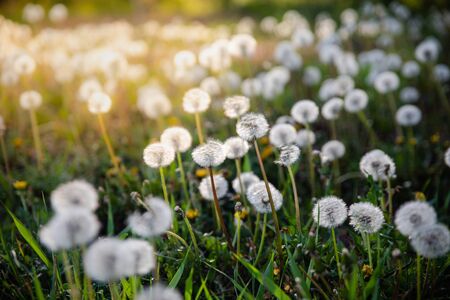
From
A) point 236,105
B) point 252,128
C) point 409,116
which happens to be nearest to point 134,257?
point 252,128

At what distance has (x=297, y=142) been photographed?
2828 millimetres

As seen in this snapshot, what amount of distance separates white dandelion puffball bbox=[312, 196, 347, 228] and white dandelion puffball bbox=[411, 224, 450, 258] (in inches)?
12.5

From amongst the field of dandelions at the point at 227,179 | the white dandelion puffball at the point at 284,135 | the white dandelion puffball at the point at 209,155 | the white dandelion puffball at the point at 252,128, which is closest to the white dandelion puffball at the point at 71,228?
the field of dandelions at the point at 227,179

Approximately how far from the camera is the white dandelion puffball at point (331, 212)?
1688 mm

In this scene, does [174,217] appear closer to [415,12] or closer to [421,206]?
[421,206]

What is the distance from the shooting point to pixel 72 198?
1277 mm

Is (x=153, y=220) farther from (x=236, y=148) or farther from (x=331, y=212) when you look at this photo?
(x=236, y=148)

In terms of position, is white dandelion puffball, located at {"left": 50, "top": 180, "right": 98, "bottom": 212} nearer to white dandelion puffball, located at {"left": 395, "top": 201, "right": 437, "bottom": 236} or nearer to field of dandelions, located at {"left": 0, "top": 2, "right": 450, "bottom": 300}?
field of dandelions, located at {"left": 0, "top": 2, "right": 450, "bottom": 300}

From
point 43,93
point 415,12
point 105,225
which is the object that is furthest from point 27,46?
point 415,12

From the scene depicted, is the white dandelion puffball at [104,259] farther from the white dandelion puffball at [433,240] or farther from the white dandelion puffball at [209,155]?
the white dandelion puffball at [433,240]

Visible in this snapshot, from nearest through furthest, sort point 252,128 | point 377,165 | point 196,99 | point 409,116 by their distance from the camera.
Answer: point 252,128 → point 377,165 → point 196,99 → point 409,116

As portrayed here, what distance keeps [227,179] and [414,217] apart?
5.17 feet

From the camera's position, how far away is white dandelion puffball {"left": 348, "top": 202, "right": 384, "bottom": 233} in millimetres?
1633

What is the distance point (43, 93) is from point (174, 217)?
11.7ft
